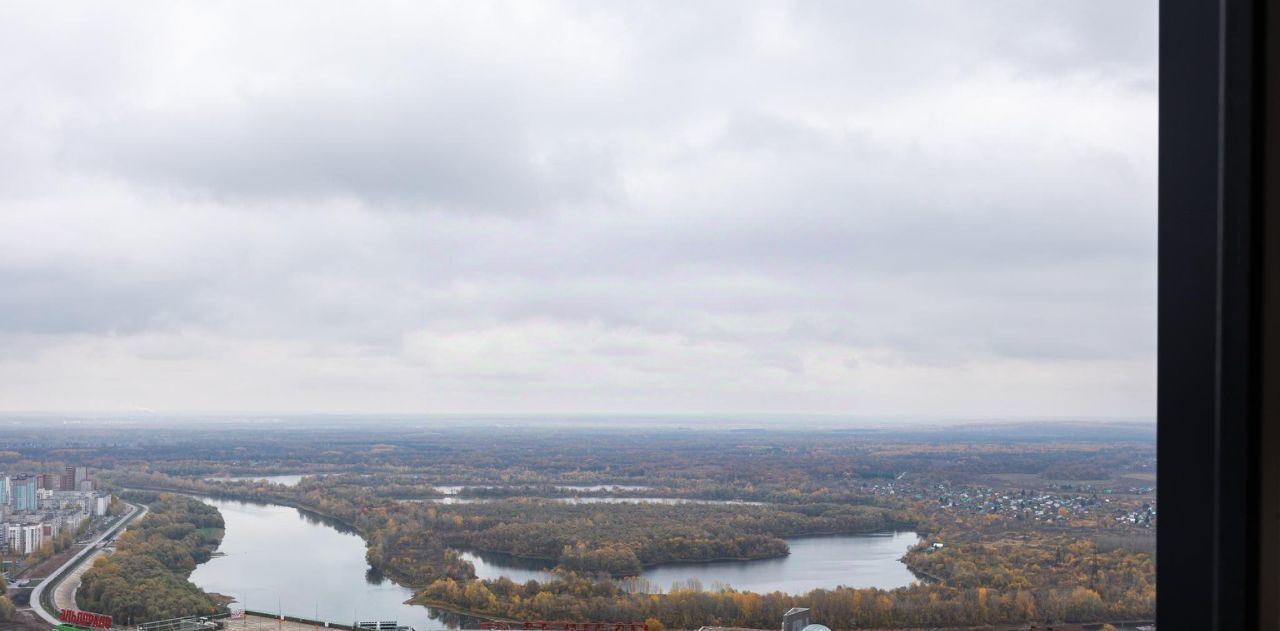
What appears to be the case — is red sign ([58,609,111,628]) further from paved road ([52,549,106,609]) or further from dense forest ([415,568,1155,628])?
dense forest ([415,568,1155,628])

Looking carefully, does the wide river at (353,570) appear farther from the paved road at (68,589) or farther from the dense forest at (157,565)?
the paved road at (68,589)

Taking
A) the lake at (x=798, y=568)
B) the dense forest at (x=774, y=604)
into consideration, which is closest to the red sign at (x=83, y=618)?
the dense forest at (x=774, y=604)

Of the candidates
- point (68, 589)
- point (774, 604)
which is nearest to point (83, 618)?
point (68, 589)

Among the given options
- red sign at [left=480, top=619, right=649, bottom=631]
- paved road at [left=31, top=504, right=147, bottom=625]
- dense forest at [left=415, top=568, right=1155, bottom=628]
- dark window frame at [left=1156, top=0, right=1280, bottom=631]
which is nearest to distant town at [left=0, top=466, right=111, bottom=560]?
paved road at [left=31, top=504, right=147, bottom=625]

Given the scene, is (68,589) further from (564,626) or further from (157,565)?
(564,626)

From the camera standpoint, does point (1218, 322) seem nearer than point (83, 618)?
Yes
